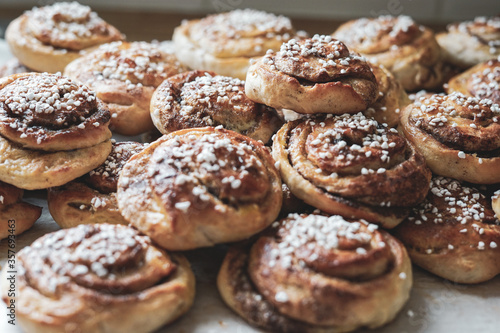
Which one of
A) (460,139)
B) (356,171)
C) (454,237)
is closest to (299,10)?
(460,139)

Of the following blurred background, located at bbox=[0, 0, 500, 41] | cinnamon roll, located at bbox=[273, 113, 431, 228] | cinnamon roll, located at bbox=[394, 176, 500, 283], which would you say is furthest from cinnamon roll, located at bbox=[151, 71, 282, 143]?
blurred background, located at bbox=[0, 0, 500, 41]

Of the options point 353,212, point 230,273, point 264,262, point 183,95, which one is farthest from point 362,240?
point 183,95

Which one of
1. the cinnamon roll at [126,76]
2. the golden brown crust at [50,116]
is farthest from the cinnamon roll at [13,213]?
the cinnamon roll at [126,76]

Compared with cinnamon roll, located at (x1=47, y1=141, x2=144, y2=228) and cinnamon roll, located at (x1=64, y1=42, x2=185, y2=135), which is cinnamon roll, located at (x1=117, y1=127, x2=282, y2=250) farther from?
cinnamon roll, located at (x1=64, y1=42, x2=185, y2=135)

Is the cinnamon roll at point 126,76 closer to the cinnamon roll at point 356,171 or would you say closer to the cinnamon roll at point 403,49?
the cinnamon roll at point 356,171

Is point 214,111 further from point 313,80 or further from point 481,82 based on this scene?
point 481,82

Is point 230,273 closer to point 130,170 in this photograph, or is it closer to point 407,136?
point 130,170

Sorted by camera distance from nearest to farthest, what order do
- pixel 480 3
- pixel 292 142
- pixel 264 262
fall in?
pixel 264 262, pixel 292 142, pixel 480 3
